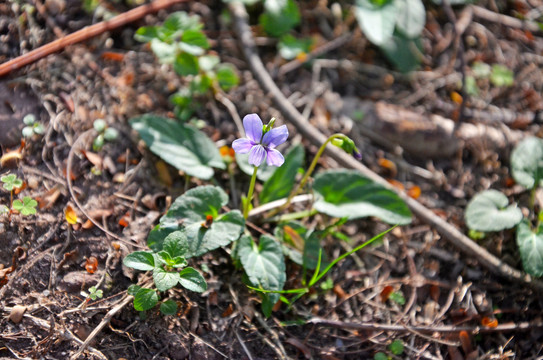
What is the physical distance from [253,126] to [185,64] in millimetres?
1076

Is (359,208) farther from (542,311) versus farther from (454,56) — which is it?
(454,56)

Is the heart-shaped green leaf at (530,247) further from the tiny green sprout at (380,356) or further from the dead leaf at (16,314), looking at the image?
the dead leaf at (16,314)

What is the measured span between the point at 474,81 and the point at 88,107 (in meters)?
2.49

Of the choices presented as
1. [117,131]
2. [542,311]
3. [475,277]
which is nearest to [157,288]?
[117,131]

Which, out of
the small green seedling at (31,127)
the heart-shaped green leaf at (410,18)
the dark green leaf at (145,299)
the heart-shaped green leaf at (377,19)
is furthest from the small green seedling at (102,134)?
the heart-shaped green leaf at (410,18)

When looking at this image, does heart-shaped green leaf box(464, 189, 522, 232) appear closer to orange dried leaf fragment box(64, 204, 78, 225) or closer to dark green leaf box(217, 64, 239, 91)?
dark green leaf box(217, 64, 239, 91)

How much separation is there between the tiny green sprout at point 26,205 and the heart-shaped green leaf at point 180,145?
23.5 inches

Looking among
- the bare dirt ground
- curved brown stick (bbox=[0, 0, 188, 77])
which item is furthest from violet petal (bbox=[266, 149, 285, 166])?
curved brown stick (bbox=[0, 0, 188, 77])

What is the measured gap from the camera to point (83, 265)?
2.13 m

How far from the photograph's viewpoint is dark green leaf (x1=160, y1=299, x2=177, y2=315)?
1999 millimetres

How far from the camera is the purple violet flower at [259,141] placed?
1.83 metres

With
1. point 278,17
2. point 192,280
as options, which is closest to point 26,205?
point 192,280

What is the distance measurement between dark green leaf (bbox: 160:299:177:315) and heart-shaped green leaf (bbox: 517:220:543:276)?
1728mm

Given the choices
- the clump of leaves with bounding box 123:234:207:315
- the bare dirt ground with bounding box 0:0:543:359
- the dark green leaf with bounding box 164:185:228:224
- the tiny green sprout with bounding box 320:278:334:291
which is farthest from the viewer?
the tiny green sprout with bounding box 320:278:334:291
